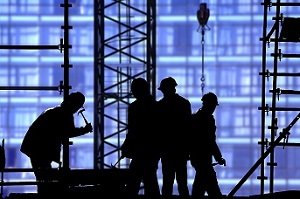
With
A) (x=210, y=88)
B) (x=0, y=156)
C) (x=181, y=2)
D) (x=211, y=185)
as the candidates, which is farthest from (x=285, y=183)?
(x=0, y=156)

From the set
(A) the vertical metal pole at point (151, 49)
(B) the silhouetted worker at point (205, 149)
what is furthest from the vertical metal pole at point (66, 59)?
(A) the vertical metal pole at point (151, 49)

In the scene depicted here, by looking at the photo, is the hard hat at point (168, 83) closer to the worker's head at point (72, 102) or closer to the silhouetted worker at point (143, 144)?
the silhouetted worker at point (143, 144)

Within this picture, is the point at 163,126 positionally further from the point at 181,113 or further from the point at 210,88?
the point at 210,88

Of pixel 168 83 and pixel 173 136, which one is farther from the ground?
pixel 168 83

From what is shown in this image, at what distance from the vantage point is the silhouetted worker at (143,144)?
496 centimetres

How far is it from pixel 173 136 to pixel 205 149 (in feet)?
0.74

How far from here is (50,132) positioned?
15.7ft

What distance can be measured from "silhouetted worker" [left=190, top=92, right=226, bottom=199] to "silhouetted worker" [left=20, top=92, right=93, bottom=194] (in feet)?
2.33

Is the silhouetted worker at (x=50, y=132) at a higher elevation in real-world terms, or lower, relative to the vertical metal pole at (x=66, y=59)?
lower

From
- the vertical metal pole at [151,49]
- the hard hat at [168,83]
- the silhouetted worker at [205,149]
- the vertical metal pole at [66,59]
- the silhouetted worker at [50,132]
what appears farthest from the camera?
the vertical metal pole at [151,49]

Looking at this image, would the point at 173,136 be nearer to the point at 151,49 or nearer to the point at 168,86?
the point at 168,86

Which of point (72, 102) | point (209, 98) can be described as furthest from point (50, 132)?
point (209, 98)

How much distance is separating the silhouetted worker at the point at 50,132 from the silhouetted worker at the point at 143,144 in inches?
14.1

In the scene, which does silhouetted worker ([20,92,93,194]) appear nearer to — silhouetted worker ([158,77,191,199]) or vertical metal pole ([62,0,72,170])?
vertical metal pole ([62,0,72,170])
